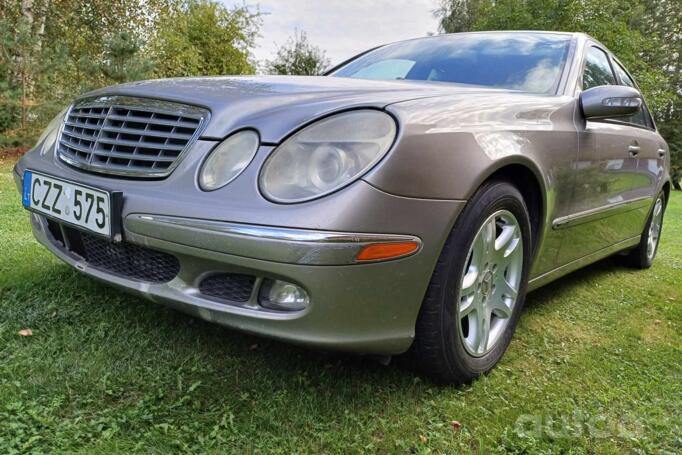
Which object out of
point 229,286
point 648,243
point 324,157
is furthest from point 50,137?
point 648,243

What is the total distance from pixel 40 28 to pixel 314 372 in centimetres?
1182

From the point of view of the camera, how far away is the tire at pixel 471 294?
1636mm

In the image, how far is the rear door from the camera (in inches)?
93.1

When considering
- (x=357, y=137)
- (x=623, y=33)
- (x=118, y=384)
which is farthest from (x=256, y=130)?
(x=623, y=33)

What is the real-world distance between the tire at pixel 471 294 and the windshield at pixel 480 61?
2.63ft

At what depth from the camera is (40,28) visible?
11.0 m

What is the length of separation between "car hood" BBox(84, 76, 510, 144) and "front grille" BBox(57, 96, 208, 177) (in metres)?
0.05

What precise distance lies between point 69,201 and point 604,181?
227cm

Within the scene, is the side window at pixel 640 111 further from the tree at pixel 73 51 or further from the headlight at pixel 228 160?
the tree at pixel 73 51

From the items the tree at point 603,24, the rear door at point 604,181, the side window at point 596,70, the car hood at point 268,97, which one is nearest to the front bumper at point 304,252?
the car hood at point 268,97

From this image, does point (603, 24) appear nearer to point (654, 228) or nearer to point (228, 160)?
point (654, 228)

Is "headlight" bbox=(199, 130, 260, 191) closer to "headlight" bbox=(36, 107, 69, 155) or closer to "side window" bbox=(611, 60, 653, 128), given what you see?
"headlight" bbox=(36, 107, 69, 155)

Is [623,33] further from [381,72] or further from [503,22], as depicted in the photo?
[381,72]

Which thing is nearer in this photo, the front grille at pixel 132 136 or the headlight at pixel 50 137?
the front grille at pixel 132 136
